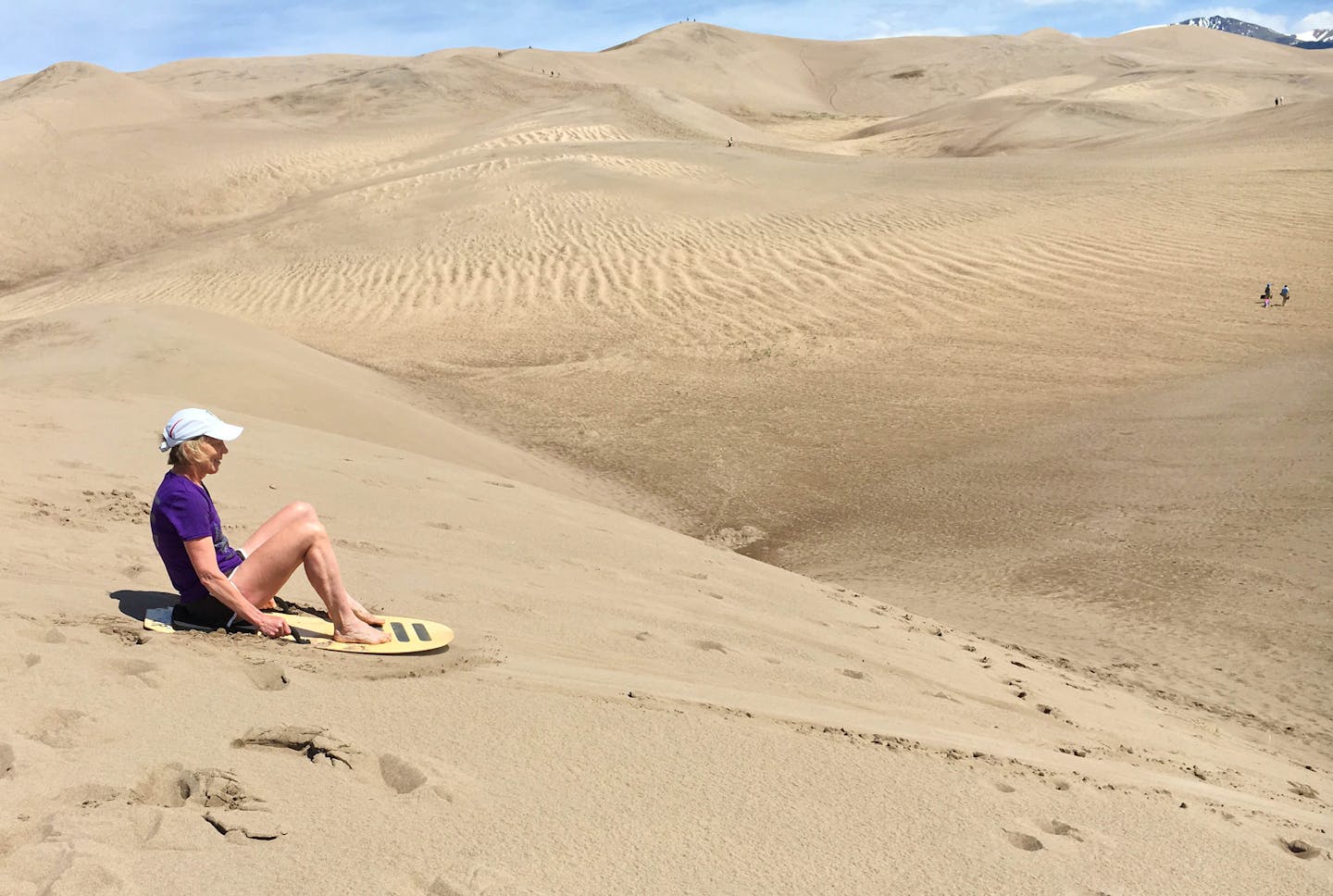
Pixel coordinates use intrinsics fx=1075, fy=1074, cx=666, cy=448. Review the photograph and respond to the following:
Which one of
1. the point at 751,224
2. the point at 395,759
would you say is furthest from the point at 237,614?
the point at 751,224

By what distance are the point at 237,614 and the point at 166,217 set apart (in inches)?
1028

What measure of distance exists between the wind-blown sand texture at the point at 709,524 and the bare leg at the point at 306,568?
0.87 ft

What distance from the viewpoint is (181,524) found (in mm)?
3809

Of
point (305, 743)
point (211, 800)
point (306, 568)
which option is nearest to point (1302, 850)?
point (305, 743)

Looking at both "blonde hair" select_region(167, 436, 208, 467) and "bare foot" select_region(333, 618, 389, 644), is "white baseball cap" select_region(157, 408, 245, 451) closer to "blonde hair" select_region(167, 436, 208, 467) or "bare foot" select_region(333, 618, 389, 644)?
"blonde hair" select_region(167, 436, 208, 467)

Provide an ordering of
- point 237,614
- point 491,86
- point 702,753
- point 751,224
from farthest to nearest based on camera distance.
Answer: point 491,86, point 751,224, point 237,614, point 702,753

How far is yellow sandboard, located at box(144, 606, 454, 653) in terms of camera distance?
3.84m

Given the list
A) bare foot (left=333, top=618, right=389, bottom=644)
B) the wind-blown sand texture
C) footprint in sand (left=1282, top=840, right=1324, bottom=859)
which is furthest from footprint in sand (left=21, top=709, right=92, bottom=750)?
footprint in sand (left=1282, top=840, right=1324, bottom=859)

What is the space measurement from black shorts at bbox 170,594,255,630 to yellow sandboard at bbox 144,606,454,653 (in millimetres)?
55

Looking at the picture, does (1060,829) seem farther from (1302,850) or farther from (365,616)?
(365,616)

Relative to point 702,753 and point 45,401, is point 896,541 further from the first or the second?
point 45,401

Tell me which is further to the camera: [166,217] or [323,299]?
[166,217]

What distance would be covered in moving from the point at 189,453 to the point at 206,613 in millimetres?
583

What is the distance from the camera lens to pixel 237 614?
389 centimetres
